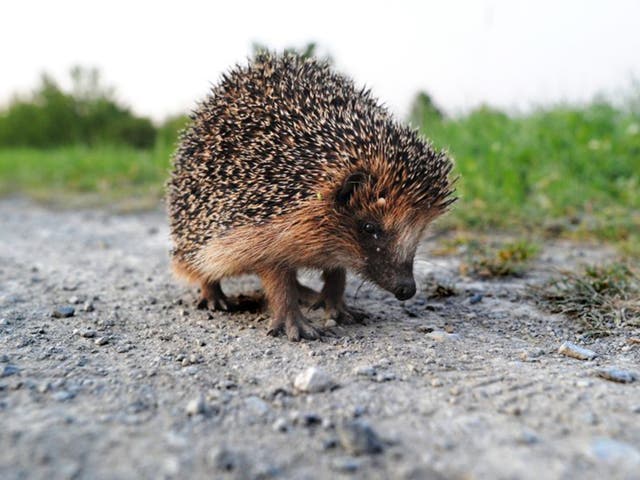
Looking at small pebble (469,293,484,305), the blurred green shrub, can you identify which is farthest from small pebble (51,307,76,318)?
the blurred green shrub

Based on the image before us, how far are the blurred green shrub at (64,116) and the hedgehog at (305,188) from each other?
26.5m

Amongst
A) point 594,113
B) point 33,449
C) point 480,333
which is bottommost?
point 33,449

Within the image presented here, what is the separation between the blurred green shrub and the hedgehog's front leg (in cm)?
2699

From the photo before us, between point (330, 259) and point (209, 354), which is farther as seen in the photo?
point (330, 259)

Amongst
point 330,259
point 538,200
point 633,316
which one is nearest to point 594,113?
point 538,200

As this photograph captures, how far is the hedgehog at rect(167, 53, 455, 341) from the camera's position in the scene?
3984mm

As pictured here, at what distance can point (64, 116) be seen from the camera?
115 ft

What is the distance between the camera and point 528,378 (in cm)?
308

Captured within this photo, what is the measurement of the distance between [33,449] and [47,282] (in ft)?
11.0

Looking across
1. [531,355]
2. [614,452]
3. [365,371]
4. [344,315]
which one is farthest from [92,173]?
[614,452]

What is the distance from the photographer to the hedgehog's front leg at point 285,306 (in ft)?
13.0

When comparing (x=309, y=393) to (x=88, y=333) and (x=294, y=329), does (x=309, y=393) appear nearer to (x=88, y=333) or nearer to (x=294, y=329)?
(x=294, y=329)

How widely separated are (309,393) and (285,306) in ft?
3.99

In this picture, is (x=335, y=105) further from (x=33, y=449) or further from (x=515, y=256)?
(x=33, y=449)
